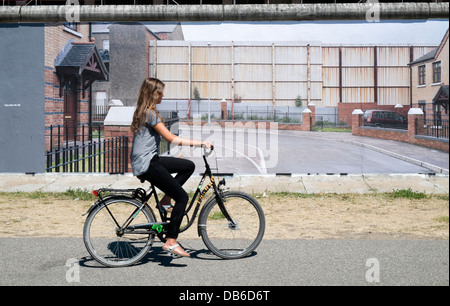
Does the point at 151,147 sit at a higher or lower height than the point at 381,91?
lower

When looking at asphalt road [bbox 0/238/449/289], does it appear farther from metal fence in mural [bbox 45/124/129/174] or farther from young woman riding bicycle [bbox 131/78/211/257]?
metal fence in mural [bbox 45/124/129/174]

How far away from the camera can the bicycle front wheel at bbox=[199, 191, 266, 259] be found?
210 inches

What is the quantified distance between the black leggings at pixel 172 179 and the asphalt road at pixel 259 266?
19.3 inches

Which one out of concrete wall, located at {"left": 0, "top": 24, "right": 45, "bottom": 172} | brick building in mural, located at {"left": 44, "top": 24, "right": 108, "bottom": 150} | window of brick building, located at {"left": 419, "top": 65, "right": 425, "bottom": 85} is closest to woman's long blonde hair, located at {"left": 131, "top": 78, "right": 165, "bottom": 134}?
brick building in mural, located at {"left": 44, "top": 24, "right": 108, "bottom": 150}

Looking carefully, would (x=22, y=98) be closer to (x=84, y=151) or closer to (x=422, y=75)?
(x=84, y=151)

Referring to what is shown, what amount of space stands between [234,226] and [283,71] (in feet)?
23.6

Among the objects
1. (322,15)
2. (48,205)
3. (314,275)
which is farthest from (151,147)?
(322,15)

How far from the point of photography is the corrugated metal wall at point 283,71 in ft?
38.1

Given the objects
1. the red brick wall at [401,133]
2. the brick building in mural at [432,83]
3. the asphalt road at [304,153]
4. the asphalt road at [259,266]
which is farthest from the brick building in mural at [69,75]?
the brick building in mural at [432,83]
